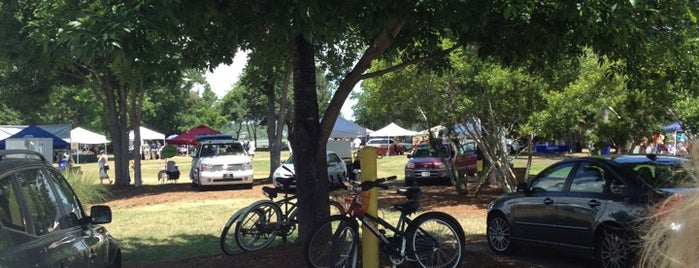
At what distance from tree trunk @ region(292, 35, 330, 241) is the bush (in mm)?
11314

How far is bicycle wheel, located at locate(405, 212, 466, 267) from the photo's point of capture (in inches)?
268

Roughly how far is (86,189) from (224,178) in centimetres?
494

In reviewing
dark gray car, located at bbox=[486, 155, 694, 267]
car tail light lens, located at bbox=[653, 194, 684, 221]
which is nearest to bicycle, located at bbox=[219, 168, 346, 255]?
dark gray car, located at bbox=[486, 155, 694, 267]

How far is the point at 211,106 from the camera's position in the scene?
3246 inches

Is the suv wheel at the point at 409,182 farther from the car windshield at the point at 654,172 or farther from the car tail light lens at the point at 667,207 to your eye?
the car tail light lens at the point at 667,207

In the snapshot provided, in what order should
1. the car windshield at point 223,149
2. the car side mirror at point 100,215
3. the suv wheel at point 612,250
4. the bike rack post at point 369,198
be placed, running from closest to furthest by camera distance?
the car side mirror at point 100,215, the bike rack post at point 369,198, the suv wheel at point 612,250, the car windshield at point 223,149

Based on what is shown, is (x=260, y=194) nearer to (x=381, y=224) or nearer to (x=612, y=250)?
(x=381, y=224)

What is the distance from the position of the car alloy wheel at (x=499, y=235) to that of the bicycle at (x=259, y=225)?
2.39m

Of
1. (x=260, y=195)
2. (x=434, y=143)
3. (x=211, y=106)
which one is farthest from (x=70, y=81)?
(x=211, y=106)

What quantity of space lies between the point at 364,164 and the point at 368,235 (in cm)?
76

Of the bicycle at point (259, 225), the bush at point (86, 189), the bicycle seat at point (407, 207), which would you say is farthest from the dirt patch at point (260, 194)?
the bicycle seat at point (407, 207)

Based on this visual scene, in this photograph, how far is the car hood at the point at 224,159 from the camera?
21.4 m

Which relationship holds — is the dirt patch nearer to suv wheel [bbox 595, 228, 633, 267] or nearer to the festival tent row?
suv wheel [bbox 595, 228, 633, 267]

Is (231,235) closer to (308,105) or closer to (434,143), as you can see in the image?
(308,105)
